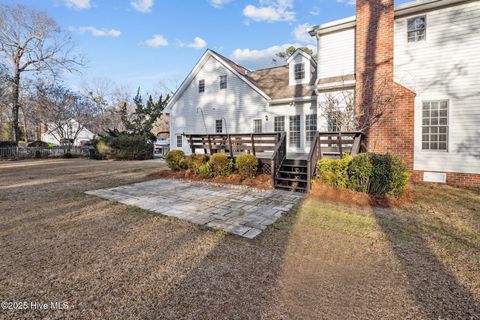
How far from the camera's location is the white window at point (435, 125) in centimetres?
793

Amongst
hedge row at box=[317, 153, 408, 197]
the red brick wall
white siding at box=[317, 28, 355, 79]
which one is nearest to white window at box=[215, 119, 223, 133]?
white siding at box=[317, 28, 355, 79]

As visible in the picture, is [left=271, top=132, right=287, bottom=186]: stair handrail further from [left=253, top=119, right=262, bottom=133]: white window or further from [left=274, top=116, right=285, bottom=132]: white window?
[left=253, top=119, right=262, bottom=133]: white window

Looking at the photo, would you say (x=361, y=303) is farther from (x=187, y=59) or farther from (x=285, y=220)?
(x=187, y=59)

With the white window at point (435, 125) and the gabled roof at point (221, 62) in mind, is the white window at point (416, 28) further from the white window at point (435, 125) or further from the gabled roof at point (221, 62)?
the gabled roof at point (221, 62)

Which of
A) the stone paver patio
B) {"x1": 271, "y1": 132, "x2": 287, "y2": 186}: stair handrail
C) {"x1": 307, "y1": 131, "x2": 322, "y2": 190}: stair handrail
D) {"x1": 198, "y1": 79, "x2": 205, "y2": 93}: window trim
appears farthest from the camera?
{"x1": 198, "y1": 79, "x2": 205, "y2": 93}: window trim

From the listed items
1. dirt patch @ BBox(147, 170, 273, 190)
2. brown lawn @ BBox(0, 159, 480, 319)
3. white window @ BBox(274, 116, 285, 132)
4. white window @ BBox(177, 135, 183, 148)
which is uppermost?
white window @ BBox(274, 116, 285, 132)

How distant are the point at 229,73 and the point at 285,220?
39.1 feet

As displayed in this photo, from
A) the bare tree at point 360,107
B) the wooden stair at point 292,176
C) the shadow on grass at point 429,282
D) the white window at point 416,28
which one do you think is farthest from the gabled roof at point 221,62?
the shadow on grass at point 429,282

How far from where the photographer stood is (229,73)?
14391 millimetres

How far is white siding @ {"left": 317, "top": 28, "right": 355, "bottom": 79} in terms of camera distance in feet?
31.4

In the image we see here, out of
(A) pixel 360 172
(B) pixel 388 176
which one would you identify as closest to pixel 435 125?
(B) pixel 388 176

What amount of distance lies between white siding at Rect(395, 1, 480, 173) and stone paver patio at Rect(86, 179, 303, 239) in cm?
572

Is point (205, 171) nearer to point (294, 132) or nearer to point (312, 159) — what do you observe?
point (312, 159)

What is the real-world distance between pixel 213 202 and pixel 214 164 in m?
3.04
